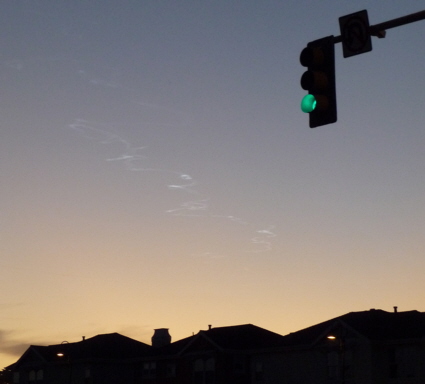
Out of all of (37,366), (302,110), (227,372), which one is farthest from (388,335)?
(302,110)

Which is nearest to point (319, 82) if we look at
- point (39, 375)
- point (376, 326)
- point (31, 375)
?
point (376, 326)

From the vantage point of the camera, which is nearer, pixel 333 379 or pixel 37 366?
pixel 333 379

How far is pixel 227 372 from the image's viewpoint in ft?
192

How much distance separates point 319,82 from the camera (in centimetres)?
980

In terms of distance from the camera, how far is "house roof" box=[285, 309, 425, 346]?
4947 cm

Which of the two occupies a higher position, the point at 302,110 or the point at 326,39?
the point at 326,39

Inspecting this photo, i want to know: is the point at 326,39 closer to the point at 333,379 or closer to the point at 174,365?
the point at 333,379

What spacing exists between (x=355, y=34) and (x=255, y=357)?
5064 centimetres

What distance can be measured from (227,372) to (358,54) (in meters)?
51.3

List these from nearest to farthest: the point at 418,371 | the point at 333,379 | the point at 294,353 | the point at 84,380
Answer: the point at 418,371 < the point at 333,379 < the point at 294,353 < the point at 84,380

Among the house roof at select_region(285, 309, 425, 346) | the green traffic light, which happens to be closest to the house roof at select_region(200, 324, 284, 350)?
the house roof at select_region(285, 309, 425, 346)

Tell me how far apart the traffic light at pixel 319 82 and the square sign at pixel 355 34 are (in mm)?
256

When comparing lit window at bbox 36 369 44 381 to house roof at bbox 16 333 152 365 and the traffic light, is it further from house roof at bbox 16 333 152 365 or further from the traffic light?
the traffic light

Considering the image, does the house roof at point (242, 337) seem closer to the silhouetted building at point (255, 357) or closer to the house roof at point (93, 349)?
the silhouetted building at point (255, 357)
